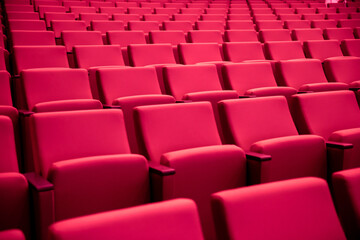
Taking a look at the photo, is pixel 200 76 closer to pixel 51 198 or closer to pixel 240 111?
pixel 240 111

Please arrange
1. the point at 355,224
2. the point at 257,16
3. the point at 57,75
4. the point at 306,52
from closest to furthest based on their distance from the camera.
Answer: the point at 355,224 → the point at 57,75 → the point at 306,52 → the point at 257,16

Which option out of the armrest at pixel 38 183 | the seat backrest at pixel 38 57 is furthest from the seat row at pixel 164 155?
the seat backrest at pixel 38 57

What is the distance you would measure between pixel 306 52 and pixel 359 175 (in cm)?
57

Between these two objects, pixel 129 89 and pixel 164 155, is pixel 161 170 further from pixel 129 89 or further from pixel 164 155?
pixel 129 89

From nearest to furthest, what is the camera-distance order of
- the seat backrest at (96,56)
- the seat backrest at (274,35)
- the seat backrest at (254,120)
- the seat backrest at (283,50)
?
the seat backrest at (254,120) < the seat backrest at (96,56) < the seat backrest at (283,50) < the seat backrest at (274,35)

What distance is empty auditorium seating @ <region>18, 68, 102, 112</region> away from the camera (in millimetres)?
424

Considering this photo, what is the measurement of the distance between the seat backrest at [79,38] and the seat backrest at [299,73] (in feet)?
1.00

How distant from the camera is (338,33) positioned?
880mm

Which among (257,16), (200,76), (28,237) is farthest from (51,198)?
(257,16)

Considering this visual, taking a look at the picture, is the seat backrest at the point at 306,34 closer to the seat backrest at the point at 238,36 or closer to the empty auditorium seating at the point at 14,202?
the seat backrest at the point at 238,36

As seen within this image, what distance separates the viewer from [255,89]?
52cm

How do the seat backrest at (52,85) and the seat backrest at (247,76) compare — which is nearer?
the seat backrest at (52,85)

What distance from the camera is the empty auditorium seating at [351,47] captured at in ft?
2.51

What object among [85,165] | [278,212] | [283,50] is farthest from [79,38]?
[278,212]
